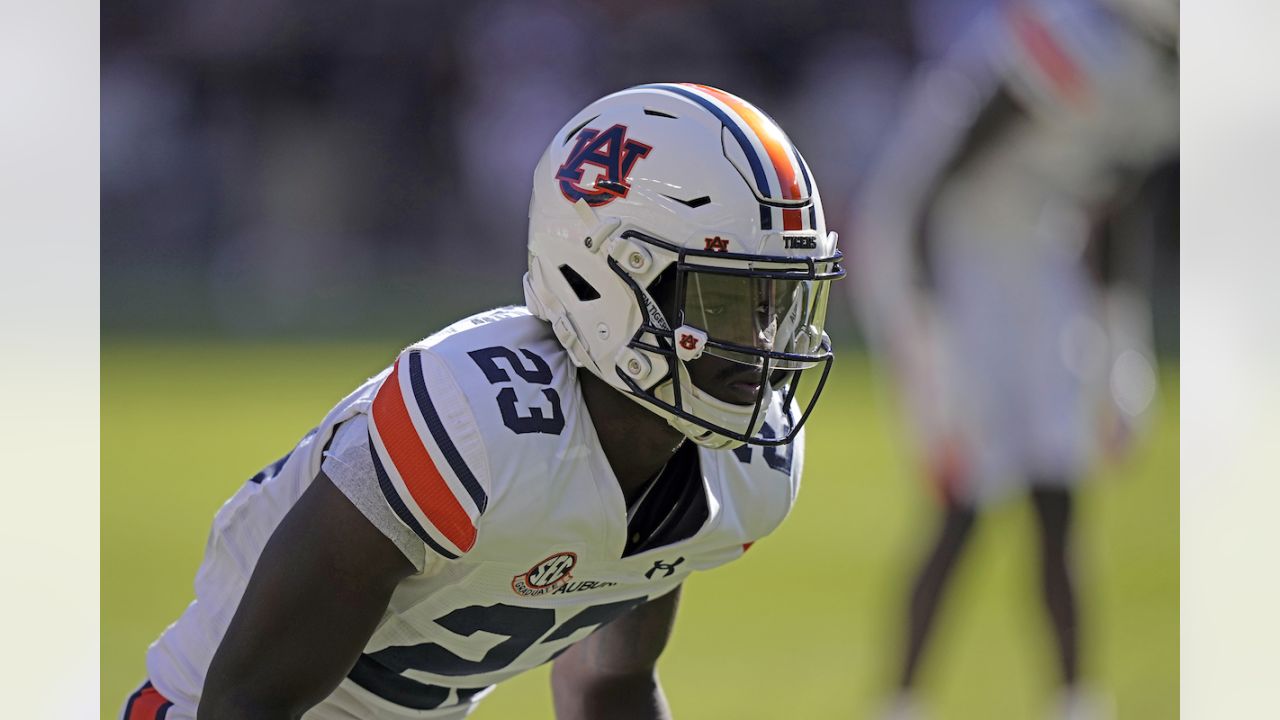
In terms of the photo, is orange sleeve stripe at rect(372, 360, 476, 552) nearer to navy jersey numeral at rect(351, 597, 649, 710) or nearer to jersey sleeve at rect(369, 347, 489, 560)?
jersey sleeve at rect(369, 347, 489, 560)

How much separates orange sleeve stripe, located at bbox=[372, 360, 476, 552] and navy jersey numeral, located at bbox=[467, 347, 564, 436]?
3.3 inches

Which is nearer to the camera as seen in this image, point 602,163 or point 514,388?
point 514,388

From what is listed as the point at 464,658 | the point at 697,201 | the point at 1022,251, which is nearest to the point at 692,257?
the point at 697,201

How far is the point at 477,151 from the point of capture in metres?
6.98

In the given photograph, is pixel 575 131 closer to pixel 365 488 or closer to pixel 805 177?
pixel 805 177

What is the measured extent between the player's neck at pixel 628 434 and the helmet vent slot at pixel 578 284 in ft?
0.31

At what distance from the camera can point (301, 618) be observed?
119 cm

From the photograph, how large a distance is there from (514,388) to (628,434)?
0.54 ft

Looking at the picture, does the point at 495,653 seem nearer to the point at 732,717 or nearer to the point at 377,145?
the point at 732,717

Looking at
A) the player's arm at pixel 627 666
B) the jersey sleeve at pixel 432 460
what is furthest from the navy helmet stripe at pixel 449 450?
the player's arm at pixel 627 666

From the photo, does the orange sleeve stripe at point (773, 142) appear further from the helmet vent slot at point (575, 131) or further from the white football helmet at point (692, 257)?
the helmet vent slot at point (575, 131)
